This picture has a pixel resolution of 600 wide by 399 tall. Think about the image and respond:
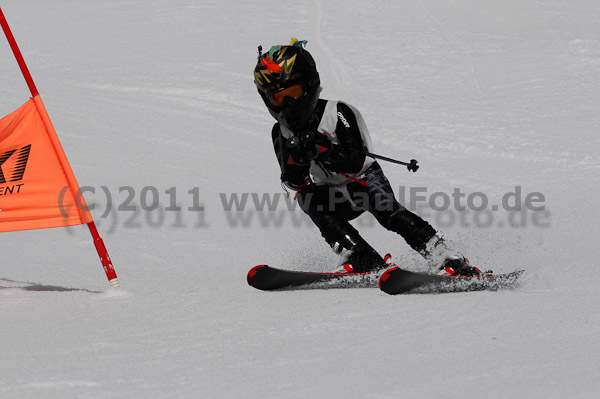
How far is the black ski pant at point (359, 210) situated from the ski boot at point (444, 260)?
0.15ft

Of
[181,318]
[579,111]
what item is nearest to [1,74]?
[579,111]

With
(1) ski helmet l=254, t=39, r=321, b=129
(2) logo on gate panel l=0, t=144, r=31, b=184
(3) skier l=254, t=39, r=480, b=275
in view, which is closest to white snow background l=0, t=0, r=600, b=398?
(3) skier l=254, t=39, r=480, b=275

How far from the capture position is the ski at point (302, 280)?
16.0 feet

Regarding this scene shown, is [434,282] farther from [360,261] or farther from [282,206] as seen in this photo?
[282,206]

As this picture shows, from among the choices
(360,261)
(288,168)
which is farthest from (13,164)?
(360,261)

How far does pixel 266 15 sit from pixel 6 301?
1328 centimetres

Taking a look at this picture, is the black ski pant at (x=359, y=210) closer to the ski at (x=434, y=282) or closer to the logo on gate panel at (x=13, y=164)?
the ski at (x=434, y=282)

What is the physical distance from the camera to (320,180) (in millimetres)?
5281

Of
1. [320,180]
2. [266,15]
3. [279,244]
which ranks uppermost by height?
[266,15]

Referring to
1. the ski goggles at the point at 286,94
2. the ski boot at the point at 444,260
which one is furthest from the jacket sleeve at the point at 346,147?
the ski boot at the point at 444,260

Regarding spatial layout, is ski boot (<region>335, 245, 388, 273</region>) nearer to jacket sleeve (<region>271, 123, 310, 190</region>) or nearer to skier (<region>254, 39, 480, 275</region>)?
skier (<region>254, 39, 480, 275</region>)

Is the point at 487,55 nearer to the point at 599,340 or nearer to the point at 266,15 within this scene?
the point at 266,15

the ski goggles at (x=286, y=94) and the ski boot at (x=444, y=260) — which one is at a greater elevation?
the ski goggles at (x=286, y=94)

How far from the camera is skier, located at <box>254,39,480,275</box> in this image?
16.1 feet
